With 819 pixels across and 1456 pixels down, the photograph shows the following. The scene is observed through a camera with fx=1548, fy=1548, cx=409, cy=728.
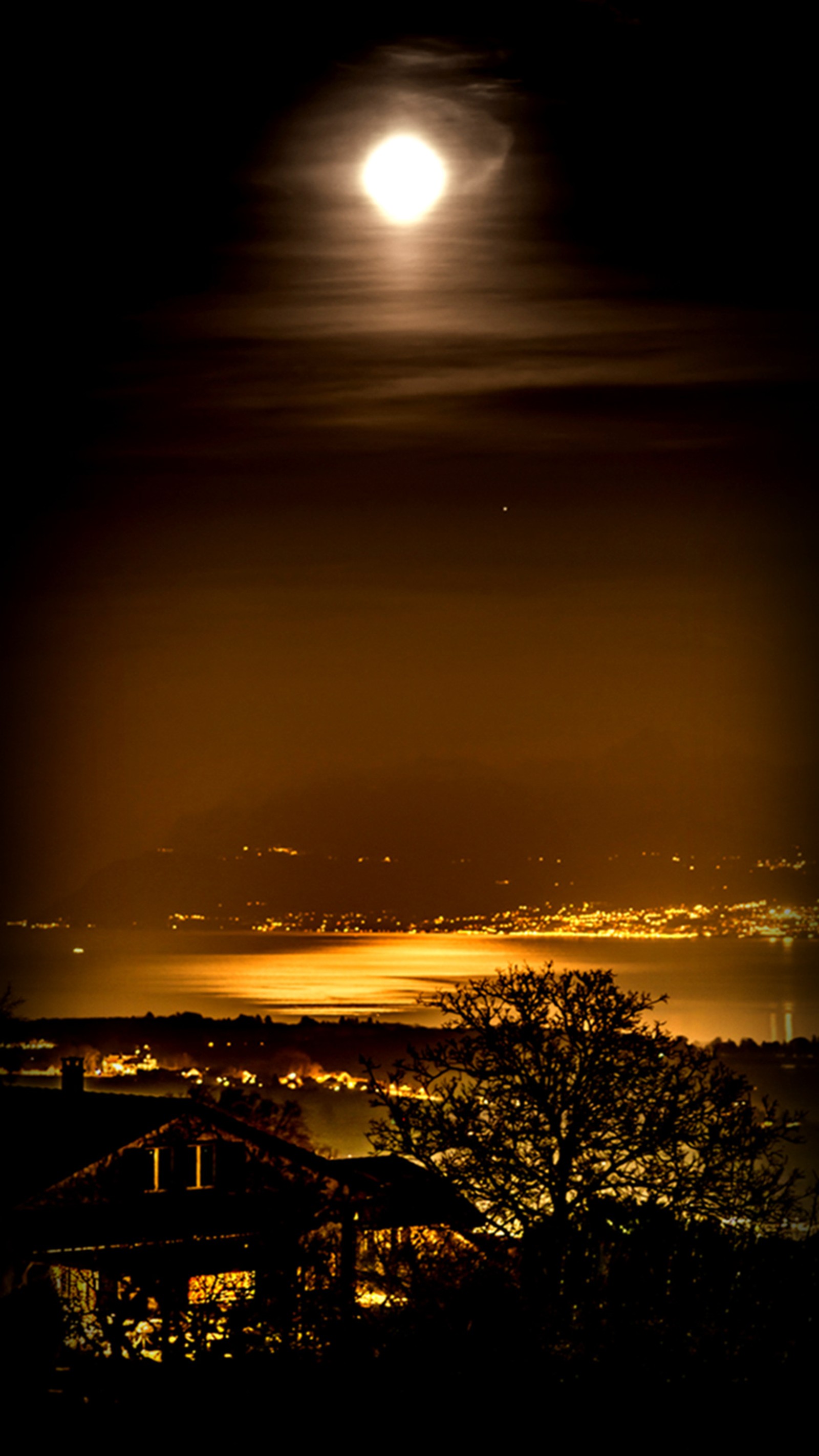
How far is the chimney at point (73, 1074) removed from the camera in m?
36.6

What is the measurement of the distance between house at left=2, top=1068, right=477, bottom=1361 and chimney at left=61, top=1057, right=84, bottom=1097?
7.03 ft

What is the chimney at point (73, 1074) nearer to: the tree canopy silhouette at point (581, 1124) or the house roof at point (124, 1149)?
the house roof at point (124, 1149)

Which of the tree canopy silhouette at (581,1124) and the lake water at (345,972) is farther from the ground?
the lake water at (345,972)

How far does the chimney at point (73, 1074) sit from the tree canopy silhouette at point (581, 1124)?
17.5m

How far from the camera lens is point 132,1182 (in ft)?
89.8

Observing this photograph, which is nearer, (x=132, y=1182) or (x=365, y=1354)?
(x=365, y=1354)

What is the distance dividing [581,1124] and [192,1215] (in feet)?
34.0

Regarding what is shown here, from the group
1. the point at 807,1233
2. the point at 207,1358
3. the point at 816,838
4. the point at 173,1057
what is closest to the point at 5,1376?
the point at 207,1358

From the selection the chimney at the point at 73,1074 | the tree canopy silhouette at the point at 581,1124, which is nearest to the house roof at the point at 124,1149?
the tree canopy silhouette at the point at 581,1124

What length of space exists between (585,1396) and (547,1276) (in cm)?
222

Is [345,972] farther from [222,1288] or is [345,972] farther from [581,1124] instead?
[222,1288]

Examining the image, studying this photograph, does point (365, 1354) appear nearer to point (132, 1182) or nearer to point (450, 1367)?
point (450, 1367)

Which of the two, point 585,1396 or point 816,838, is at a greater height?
point 816,838

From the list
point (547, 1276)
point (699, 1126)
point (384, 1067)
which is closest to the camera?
point (547, 1276)
